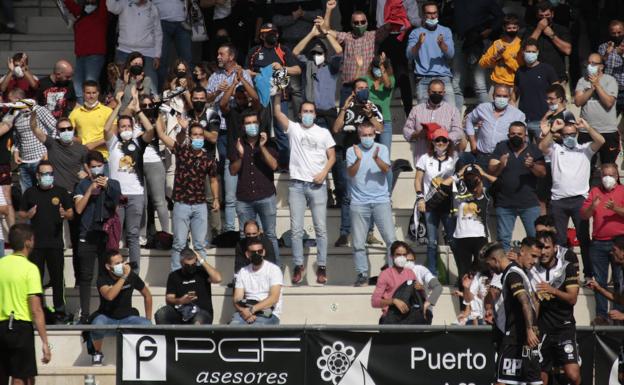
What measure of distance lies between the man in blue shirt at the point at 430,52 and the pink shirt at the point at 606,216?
322 cm

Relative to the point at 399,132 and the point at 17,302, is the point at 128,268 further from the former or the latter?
the point at 399,132

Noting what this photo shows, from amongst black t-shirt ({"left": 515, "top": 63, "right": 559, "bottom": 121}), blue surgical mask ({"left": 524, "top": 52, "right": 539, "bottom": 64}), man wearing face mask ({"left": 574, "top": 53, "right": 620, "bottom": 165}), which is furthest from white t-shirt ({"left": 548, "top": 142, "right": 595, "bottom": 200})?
blue surgical mask ({"left": 524, "top": 52, "right": 539, "bottom": 64})

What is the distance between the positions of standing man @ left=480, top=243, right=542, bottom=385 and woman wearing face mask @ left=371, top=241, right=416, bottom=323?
6.37 feet

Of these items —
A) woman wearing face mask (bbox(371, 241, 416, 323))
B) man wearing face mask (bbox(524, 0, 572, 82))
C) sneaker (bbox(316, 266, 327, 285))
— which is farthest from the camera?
man wearing face mask (bbox(524, 0, 572, 82))

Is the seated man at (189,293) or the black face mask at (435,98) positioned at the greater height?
the black face mask at (435,98)

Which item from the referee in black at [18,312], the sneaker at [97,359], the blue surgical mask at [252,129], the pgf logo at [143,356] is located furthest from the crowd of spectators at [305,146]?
the referee in black at [18,312]

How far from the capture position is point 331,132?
759 inches

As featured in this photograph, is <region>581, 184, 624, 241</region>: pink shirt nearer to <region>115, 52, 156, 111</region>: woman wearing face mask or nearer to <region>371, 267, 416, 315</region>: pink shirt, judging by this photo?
<region>371, 267, 416, 315</region>: pink shirt

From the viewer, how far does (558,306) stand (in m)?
15.0

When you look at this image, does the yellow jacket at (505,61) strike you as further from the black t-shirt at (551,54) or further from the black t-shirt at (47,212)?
the black t-shirt at (47,212)

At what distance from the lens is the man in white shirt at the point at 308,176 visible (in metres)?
17.7

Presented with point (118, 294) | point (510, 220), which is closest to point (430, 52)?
point (510, 220)

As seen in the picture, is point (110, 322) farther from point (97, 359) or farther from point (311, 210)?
point (311, 210)

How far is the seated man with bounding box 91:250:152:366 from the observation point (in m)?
16.5
